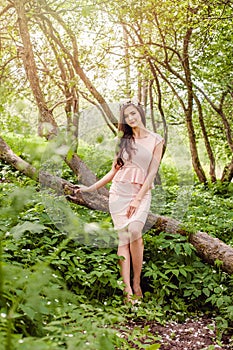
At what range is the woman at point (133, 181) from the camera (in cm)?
458

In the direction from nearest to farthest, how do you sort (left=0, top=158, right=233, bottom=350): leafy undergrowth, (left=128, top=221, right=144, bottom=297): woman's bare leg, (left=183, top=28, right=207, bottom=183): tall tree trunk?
A: (left=0, top=158, right=233, bottom=350): leafy undergrowth, (left=128, top=221, right=144, bottom=297): woman's bare leg, (left=183, top=28, right=207, bottom=183): tall tree trunk

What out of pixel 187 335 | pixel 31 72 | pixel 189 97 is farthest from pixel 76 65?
pixel 187 335

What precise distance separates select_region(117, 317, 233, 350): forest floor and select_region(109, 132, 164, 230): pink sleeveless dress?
932mm

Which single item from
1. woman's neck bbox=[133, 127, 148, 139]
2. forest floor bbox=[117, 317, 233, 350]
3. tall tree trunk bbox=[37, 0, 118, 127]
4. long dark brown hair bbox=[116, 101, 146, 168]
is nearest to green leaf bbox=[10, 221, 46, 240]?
forest floor bbox=[117, 317, 233, 350]

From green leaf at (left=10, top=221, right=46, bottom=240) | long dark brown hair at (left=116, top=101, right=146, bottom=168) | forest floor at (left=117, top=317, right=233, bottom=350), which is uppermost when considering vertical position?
long dark brown hair at (left=116, top=101, right=146, bottom=168)

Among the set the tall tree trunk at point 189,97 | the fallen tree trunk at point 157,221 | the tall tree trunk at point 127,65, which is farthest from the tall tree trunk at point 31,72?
the tall tree trunk at point 189,97

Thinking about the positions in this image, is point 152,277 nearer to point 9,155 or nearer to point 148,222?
point 148,222

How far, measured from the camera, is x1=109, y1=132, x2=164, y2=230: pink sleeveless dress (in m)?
4.62

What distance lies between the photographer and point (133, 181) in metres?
4.65

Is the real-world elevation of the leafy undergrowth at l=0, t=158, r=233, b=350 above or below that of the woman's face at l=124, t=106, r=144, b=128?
below

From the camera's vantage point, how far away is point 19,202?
178 centimetres

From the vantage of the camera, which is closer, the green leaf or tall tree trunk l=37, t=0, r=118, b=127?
the green leaf

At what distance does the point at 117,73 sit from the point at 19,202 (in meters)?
9.56

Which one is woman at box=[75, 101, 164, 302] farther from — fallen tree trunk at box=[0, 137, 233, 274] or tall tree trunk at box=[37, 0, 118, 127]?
tall tree trunk at box=[37, 0, 118, 127]
